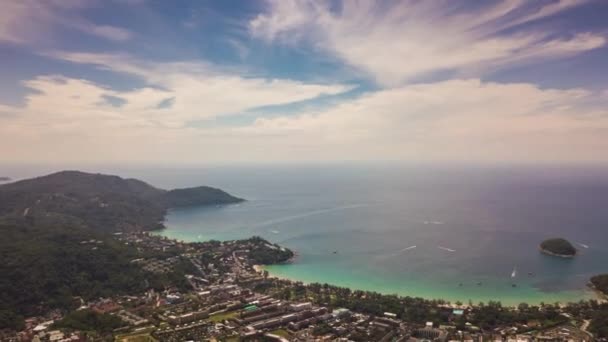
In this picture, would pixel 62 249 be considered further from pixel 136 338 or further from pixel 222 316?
pixel 222 316

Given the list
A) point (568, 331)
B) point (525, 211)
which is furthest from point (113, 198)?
point (525, 211)

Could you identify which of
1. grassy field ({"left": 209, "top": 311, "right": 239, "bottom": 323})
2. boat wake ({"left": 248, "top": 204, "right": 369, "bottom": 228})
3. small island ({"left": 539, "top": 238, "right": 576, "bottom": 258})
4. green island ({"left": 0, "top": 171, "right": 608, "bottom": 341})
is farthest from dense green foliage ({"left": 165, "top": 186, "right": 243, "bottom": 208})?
small island ({"left": 539, "top": 238, "right": 576, "bottom": 258})

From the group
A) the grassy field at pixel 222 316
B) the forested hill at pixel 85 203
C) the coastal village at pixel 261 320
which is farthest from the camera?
the forested hill at pixel 85 203

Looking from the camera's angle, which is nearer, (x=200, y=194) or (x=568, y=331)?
(x=568, y=331)

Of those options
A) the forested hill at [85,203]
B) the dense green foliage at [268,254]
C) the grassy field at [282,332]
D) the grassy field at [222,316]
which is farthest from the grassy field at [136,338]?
the forested hill at [85,203]

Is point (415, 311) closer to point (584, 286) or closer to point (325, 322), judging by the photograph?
point (325, 322)

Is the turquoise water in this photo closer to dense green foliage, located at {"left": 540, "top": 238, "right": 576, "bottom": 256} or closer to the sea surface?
the sea surface

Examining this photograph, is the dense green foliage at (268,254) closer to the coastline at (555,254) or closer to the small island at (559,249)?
the coastline at (555,254)

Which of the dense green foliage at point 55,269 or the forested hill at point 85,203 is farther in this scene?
the forested hill at point 85,203
